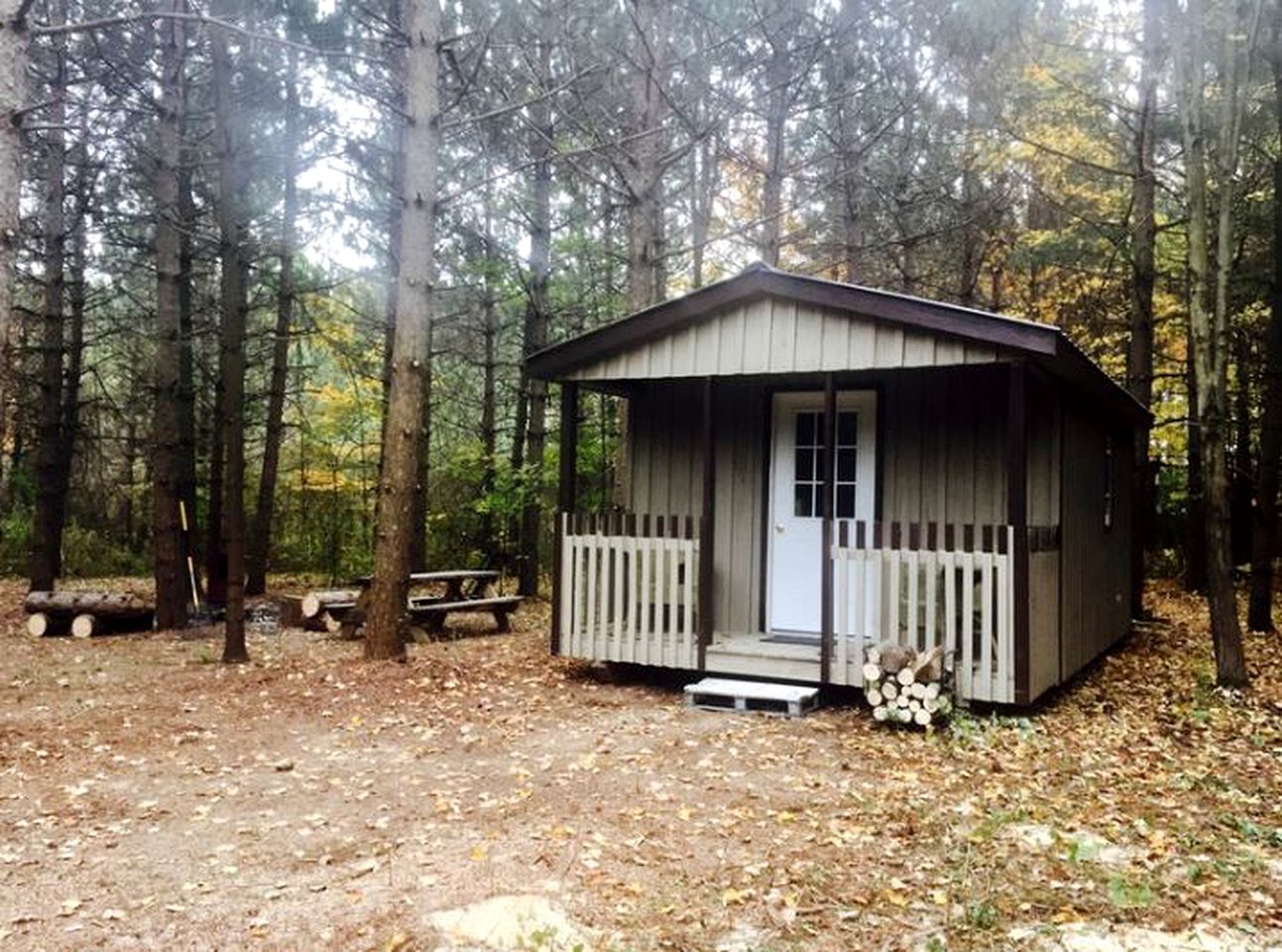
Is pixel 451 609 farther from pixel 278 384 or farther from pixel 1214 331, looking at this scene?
pixel 1214 331

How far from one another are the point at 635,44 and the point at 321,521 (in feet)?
36.8

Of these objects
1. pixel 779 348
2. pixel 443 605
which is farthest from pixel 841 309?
pixel 443 605

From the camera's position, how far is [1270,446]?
10742mm

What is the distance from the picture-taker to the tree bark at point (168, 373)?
34.4 feet

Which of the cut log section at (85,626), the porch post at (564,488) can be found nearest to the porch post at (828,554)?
the porch post at (564,488)

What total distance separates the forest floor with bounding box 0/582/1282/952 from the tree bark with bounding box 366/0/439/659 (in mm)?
845

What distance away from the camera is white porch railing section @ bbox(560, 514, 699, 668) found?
7.84 m

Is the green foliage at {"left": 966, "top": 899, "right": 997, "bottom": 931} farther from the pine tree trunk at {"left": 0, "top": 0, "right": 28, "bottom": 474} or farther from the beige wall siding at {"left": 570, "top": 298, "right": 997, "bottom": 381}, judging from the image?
the pine tree trunk at {"left": 0, "top": 0, "right": 28, "bottom": 474}

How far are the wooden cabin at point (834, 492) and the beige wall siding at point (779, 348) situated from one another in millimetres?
16

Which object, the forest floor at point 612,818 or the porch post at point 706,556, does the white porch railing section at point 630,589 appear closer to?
the porch post at point 706,556

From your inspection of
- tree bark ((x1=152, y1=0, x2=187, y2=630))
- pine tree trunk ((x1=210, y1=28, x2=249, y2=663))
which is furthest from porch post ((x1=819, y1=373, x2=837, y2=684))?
tree bark ((x1=152, y1=0, x2=187, y2=630))

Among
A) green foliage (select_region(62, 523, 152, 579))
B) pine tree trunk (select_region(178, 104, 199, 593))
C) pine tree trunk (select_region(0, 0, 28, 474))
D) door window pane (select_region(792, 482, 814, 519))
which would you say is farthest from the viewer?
green foliage (select_region(62, 523, 152, 579))

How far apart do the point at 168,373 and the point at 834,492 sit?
25.4 ft

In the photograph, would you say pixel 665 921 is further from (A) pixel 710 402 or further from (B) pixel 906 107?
(B) pixel 906 107
